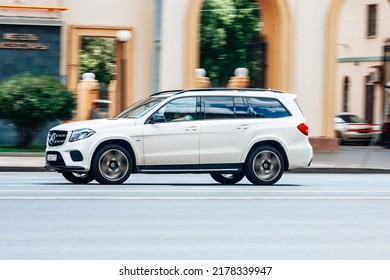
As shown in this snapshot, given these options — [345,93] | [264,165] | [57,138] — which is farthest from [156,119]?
[345,93]

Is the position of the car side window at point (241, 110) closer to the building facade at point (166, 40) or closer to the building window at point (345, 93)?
the building facade at point (166, 40)

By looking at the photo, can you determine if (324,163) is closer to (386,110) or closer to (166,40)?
(166,40)

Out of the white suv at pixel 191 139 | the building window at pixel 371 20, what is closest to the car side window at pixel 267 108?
the white suv at pixel 191 139

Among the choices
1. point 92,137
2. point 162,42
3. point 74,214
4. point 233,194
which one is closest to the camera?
point 74,214

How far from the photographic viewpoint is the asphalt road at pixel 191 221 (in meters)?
10.0

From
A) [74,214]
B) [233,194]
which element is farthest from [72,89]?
[74,214]

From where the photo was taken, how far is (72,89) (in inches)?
1262

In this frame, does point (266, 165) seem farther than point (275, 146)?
No

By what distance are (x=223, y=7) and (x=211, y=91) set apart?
36.9 metres

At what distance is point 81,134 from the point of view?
18.3 metres

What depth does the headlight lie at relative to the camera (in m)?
18.3

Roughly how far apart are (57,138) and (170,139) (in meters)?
1.84

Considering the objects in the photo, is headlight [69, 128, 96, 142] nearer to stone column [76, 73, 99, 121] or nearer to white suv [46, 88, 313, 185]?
white suv [46, 88, 313, 185]
